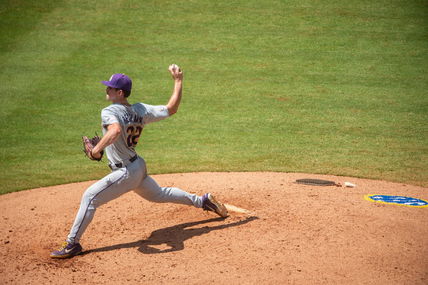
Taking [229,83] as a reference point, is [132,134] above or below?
above

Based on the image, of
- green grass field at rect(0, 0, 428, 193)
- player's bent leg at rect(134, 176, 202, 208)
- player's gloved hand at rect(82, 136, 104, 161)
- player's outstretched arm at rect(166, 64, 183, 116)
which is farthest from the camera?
green grass field at rect(0, 0, 428, 193)

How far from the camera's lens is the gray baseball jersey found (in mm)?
5180

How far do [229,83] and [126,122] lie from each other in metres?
7.47

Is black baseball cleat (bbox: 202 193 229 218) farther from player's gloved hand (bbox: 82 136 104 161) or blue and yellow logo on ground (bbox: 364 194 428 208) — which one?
blue and yellow logo on ground (bbox: 364 194 428 208)

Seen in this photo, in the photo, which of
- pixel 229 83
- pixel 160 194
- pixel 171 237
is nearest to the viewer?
pixel 171 237

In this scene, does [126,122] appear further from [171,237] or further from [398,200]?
[398,200]

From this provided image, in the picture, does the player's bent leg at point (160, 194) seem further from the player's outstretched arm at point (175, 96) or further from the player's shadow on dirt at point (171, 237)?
the player's outstretched arm at point (175, 96)

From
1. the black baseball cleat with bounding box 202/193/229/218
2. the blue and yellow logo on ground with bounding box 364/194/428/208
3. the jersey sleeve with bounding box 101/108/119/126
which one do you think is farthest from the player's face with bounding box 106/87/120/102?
the blue and yellow logo on ground with bounding box 364/194/428/208

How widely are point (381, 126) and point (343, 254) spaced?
229 inches

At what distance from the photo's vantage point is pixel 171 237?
5.64 m

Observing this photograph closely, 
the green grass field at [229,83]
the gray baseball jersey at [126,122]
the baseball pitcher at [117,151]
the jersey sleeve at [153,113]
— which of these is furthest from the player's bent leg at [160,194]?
the green grass field at [229,83]

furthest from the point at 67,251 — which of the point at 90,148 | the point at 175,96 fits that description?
the point at 175,96

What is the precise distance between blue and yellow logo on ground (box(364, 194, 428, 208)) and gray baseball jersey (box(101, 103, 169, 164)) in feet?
10.4

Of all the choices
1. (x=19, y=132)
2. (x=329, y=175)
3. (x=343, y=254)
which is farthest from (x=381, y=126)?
(x=19, y=132)
